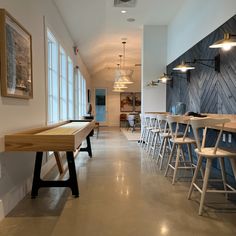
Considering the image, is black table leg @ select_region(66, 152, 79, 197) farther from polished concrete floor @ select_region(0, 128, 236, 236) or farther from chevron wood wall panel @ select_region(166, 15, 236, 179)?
chevron wood wall panel @ select_region(166, 15, 236, 179)

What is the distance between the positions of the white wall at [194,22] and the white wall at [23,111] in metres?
2.76

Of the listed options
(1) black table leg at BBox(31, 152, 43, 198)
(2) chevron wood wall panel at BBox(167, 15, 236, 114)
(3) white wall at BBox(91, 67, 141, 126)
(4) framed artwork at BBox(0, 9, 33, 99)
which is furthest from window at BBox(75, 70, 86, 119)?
(1) black table leg at BBox(31, 152, 43, 198)

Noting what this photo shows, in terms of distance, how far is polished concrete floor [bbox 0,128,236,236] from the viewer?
2.15 meters

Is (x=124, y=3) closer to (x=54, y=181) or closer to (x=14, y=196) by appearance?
(x=54, y=181)

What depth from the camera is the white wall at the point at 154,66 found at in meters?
7.36

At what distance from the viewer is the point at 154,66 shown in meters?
7.45

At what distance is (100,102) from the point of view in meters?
15.3

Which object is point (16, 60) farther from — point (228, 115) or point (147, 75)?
point (147, 75)

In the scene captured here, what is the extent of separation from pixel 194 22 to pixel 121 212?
4.32 meters

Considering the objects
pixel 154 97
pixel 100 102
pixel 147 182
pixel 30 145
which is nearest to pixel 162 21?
pixel 154 97

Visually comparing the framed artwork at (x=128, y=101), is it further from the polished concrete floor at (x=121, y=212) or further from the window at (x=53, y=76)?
the polished concrete floor at (x=121, y=212)

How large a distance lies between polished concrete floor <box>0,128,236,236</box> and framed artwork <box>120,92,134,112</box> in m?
11.7

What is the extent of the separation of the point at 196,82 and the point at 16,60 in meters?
3.64

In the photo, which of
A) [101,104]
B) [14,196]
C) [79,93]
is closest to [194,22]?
[14,196]
